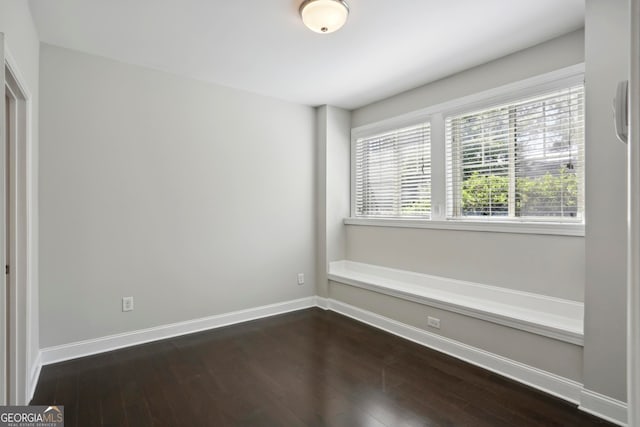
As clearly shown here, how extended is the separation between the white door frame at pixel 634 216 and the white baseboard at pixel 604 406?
213 centimetres

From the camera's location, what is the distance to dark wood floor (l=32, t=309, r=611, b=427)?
83.2 inches

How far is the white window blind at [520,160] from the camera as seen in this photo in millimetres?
2676

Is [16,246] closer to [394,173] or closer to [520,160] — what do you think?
[394,173]

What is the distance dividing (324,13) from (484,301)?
8.90 feet

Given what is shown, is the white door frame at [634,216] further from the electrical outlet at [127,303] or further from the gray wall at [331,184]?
the gray wall at [331,184]

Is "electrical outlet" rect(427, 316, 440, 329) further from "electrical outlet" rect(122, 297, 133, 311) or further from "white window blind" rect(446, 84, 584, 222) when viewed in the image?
"electrical outlet" rect(122, 297, 133, 311)

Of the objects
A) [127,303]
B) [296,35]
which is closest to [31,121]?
[127,303]

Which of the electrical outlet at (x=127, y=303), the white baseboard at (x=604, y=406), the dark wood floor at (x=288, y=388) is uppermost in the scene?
the electrical outlet at (x=127, y=303)

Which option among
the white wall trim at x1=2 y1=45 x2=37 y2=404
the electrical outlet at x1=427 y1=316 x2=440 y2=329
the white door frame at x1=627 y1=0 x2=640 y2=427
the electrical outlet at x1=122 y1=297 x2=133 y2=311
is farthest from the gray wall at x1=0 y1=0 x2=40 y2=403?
the electrical outlet at x1=427 y1=316 x2=440 y2=329

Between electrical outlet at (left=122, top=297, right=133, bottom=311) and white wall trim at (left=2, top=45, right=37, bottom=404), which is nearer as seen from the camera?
white wall trim at (left=2, top=45, right=37, bottom=404)

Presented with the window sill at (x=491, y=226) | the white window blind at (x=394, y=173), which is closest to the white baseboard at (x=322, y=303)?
the window sill at (x=491, y=226)

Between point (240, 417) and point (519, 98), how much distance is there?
10.8ft

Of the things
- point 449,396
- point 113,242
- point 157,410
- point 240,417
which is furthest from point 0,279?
point 449,396

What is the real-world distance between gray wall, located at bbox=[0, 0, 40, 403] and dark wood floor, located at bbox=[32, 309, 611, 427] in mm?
382
